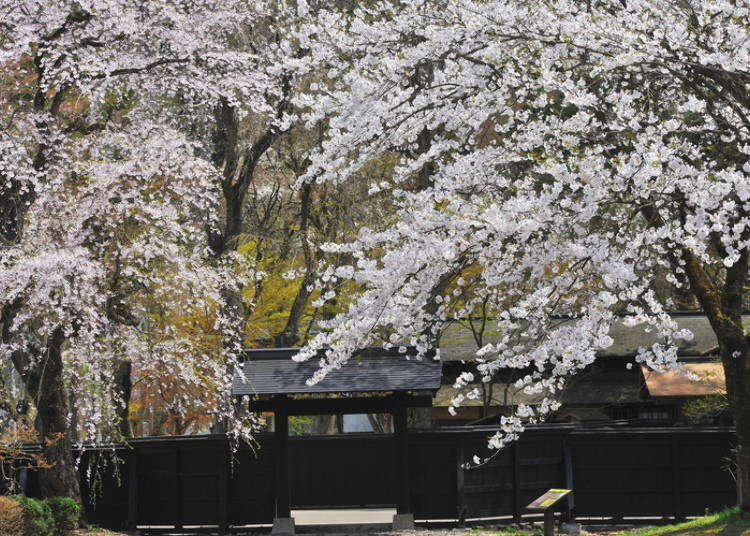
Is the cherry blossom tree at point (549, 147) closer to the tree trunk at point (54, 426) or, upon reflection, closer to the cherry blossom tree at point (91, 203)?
the cherry blossom tree at point (91, 203)

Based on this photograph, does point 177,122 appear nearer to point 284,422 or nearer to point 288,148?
point 288,148

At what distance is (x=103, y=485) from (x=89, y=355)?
3655 millimetres

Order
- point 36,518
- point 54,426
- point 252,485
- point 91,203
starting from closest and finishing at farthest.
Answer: point 36,518 < point 91,203 < point 54,426 < point 252,485

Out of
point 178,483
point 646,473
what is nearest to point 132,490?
point 178,483

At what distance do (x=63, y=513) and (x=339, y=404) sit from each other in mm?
4380

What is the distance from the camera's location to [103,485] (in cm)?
1552

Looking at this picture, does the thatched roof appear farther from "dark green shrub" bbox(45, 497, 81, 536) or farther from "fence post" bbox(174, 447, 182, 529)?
"dark green shrub" bbox(45, 497, 81, 536)

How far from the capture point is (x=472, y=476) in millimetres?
15109

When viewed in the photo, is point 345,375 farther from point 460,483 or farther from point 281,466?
point 460,483

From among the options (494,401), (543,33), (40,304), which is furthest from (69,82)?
(494,401)

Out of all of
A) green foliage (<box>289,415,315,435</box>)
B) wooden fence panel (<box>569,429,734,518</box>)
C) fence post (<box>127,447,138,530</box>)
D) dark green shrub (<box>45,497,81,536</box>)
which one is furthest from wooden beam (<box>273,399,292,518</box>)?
green foliage (<box>289,415,315,435</box>)

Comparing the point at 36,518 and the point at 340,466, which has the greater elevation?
the point at 340,466

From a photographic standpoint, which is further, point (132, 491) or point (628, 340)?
point (628, 340)

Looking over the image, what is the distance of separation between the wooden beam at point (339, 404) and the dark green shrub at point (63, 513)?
10.6ft
